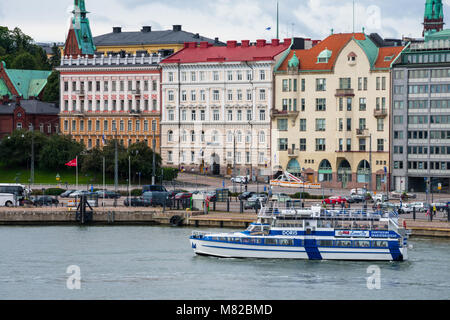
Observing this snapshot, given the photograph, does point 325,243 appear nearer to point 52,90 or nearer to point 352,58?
point 352,58

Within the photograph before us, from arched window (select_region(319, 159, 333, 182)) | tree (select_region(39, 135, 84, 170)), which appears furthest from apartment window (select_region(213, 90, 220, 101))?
tree (select_region(39, 135, 84, 170))

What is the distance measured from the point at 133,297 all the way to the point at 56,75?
380ft

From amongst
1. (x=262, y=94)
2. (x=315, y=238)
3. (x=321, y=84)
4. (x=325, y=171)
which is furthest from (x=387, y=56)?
(x=315, y=238)

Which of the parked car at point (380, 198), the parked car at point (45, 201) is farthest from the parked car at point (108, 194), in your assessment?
the parked car at point (380, 198)

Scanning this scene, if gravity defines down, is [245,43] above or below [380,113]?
above

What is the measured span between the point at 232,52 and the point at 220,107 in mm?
7414

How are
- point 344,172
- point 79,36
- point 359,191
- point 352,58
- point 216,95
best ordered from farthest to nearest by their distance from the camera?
point 79,36 < point 216,95 < point 344,172 < point 352,58 < point 359,191

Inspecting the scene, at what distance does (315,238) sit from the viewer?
8512 centimetres

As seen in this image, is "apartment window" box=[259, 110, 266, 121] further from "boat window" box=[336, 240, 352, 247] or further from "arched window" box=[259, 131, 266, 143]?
"boat window" box=[336, 240, 352, 247]

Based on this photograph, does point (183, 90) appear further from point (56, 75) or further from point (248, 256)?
point (248, 256)

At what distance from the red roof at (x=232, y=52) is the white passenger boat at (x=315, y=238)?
63891mm

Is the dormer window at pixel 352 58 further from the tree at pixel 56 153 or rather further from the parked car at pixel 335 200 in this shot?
the tree at pixel 56 153

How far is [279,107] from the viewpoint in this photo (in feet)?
486

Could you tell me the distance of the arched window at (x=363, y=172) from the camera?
141 meters
